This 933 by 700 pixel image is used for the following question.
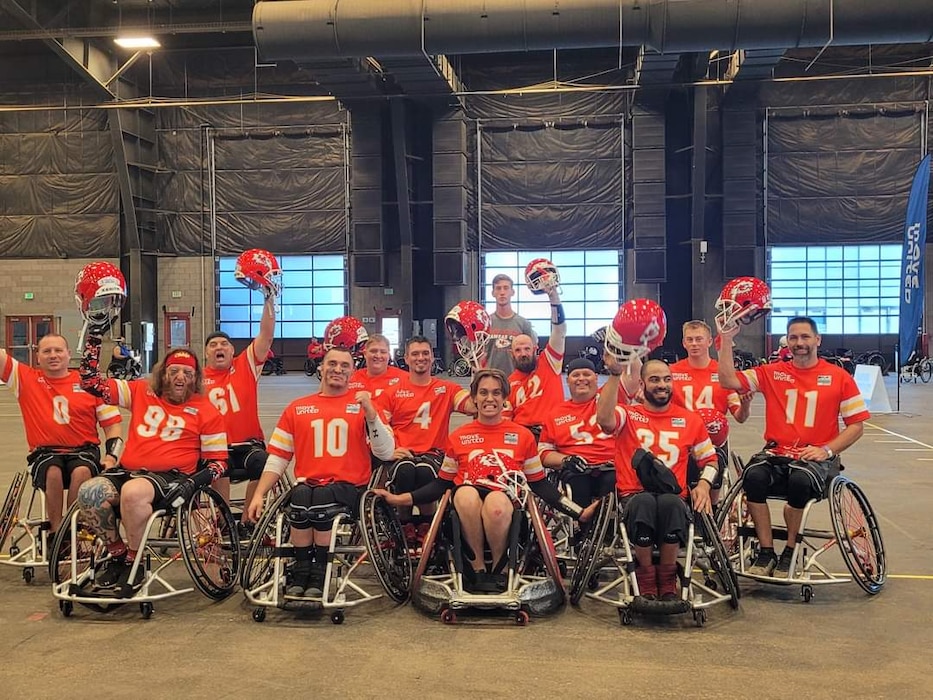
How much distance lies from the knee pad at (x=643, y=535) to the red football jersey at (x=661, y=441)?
0.82 ft

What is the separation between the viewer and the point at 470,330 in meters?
5.75

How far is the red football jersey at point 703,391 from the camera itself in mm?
5285

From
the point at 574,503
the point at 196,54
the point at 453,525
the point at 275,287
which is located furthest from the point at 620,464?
the point at 196,54

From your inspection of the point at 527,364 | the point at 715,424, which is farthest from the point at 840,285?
the point at 527,364

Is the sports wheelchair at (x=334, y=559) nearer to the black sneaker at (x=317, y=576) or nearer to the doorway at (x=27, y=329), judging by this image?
the black sneaker at (x=317, y=576)

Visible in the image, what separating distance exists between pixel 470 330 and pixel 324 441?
164 cm

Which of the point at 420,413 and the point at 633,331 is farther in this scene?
the point at 420,413

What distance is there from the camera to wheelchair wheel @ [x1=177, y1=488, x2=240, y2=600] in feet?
14.1

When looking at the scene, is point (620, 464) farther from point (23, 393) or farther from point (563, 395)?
point (23, 393)

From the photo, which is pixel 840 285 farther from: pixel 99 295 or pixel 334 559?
pixel 99 295

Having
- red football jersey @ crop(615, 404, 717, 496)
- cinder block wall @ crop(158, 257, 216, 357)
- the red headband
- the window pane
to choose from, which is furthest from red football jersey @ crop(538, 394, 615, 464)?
cinder block wall @ crop(158, 257, 216, 357)

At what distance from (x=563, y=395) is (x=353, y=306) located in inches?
766

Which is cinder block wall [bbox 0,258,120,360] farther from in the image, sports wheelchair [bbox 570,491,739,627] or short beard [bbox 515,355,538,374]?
sports wheelchair [bbox 570,491,739,627]

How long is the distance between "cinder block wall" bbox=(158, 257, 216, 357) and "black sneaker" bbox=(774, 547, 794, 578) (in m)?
22.1
